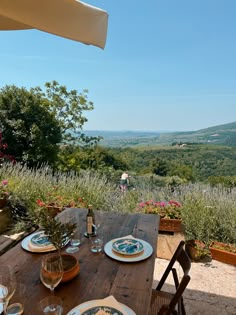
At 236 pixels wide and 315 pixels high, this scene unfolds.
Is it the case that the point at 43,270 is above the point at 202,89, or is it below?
below

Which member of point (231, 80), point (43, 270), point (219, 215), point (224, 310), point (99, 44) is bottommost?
point (224, 310)

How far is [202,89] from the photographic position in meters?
18.7

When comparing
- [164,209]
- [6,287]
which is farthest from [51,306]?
[164,209]

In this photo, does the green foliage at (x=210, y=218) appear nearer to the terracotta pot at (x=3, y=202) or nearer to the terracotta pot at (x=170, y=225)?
the terracotta pot at (x=170, y=225)

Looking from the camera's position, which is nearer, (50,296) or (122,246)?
(50,296)

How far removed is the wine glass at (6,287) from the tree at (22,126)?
246 inches

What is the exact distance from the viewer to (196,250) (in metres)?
3.05

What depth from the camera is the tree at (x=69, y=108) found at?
959 centimetres

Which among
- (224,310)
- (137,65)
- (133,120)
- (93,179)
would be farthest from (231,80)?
(224,310)

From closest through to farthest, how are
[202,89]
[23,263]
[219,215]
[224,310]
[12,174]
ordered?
[23,263]
[224,310]
[219,215]
[12,174]
[202,89]

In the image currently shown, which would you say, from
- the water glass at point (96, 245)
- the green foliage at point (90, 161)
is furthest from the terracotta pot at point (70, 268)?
the green foliage at point (90, 161)

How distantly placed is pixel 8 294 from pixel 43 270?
0.54 feet

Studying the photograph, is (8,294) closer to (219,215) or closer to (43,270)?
(43,270)

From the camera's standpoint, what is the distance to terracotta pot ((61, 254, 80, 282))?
1.26m
